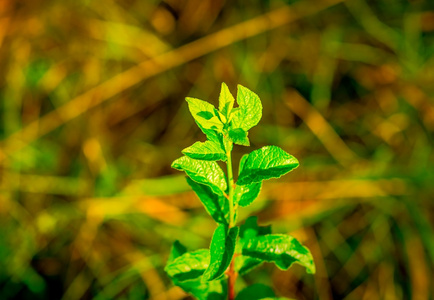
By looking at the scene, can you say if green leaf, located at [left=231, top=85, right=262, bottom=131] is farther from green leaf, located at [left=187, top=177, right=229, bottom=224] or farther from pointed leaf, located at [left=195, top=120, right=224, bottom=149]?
green leaf, located at [left=187, top=177, right=229, bottom=224]

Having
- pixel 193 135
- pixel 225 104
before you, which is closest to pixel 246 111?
pixel 225 104

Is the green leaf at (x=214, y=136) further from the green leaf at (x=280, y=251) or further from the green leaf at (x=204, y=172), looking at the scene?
the green leaf at (x=280, y=251)

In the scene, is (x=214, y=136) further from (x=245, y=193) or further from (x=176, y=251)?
(x=176, y=251)

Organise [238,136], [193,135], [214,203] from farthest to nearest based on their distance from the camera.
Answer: [193,135] → [214,203] → [238,136]

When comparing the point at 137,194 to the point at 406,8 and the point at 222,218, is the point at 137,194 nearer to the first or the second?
the point at 222,218

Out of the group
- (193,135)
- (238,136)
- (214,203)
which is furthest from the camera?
(193,135)

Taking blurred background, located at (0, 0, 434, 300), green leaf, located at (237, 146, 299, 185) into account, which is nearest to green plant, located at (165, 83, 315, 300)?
green leaf, located at (237, 146, 299, 185)

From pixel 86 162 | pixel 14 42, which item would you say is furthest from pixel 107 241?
pixel 14 42
